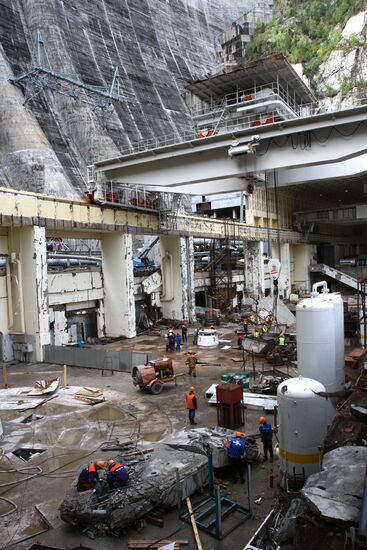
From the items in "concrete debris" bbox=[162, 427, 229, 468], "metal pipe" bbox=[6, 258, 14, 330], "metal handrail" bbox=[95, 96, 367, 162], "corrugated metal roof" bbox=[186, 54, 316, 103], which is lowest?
"concrete debris" bbox=[162, 427, 229, 468]

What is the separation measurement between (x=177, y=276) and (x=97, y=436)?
20.0m

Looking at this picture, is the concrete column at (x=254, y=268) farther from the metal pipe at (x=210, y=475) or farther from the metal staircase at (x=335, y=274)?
the metal pipe at (x=210, y=475)

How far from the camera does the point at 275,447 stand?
33.6ft

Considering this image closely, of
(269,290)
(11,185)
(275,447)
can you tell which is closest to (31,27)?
(11,185)

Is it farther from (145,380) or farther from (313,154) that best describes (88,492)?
(313,154)

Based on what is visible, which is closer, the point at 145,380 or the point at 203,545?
the point at 203,545

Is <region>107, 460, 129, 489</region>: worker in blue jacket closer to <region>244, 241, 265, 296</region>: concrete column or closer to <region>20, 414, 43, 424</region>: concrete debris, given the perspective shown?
<region>20, 414, 43, 424</region>: concrete debris

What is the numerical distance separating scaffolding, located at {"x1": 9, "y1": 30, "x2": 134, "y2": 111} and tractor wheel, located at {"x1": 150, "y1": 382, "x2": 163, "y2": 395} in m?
31.2

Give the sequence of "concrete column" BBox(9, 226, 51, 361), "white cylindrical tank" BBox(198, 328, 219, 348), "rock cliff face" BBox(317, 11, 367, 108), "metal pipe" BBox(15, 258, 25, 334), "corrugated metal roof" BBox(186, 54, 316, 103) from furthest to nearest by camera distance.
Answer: "rock cliff face" BBox(317, 11, 367, 108) → "corrugated metal roof" BBox(186, 54, 316, 103) → "white cylindrical tank" BBox(198, 328, 219, 348) → "metal pipe" BBox(15, 258, 25, 334) → "concrete column" BBox(9, 226, 51, 361)

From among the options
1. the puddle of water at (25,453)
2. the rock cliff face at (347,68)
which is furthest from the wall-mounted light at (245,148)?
the rock cliff face at (347,68)

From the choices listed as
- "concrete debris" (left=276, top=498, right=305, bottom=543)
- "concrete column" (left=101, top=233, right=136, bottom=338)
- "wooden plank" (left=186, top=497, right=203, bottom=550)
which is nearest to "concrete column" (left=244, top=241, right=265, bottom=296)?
"concrete column" (left=101, top=233, right=136, bottom=338)

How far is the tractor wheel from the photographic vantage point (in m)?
15.1

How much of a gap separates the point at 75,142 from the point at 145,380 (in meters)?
31.6

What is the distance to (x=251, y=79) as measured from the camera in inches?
1227
